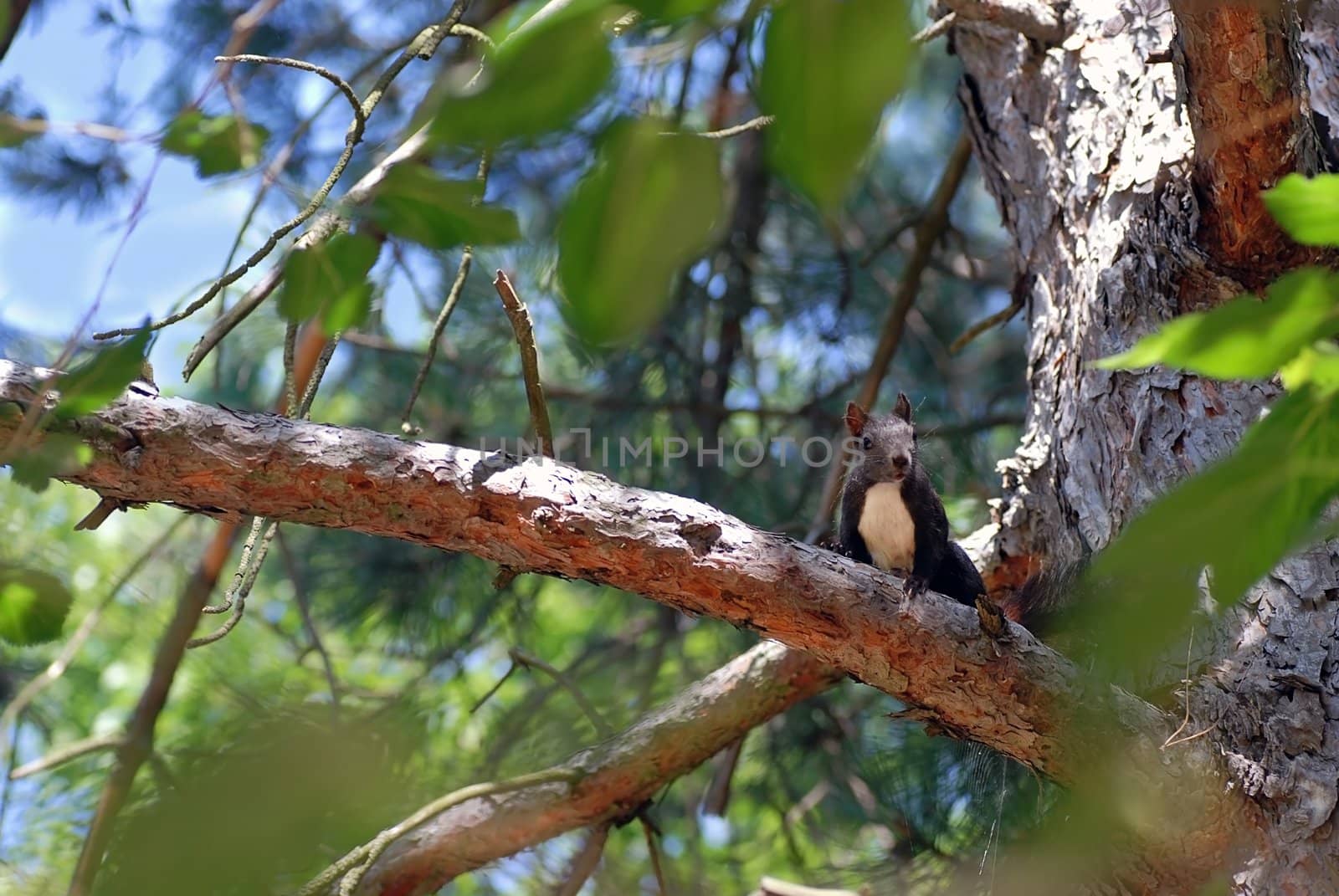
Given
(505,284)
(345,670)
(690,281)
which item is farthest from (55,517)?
(505,284)

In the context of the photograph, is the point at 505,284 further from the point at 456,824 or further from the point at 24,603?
the point at 456,824

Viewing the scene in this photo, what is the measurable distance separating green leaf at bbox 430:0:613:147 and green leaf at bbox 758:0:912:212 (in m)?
0.04

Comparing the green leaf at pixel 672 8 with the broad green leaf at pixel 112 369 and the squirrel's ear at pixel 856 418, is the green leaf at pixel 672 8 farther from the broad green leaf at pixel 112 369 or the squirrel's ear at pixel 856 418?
the squirrel's ear at pixel 856 418

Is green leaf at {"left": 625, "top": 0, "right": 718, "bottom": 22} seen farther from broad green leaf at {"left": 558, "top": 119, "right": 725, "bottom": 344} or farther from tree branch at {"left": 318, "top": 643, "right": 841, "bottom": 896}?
tree branch at {"left": 318, "top": 643, "right": 841, "bottom": 896}

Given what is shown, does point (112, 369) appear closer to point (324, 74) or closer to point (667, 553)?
point (324, 74)

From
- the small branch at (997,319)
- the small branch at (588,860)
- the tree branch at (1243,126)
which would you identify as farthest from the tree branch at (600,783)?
the tree branch at (1243,126)

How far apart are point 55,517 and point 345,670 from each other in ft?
4.28

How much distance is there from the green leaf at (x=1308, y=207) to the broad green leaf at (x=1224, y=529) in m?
0.06

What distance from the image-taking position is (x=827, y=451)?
353 centimetres

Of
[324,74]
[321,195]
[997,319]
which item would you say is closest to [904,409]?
[997,319]

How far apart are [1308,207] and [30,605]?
0.79 meters

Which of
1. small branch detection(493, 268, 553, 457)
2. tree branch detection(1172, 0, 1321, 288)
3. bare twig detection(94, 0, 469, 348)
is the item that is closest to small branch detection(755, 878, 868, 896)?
small branch detection(493, 268, 553, 457)

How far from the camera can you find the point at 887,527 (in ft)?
7.67

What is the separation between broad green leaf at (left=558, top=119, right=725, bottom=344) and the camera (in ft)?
0.87
